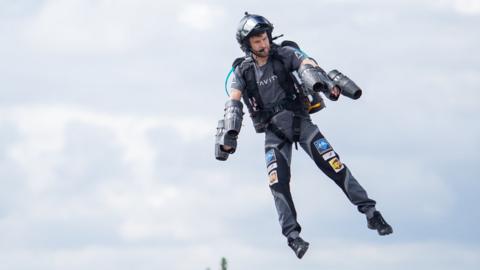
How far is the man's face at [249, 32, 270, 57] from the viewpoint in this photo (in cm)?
2234

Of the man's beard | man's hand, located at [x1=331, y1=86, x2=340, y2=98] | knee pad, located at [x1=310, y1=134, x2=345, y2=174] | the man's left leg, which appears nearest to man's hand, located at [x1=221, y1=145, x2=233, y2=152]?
the man's left leg

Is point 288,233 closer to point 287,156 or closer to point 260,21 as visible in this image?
point 287,156

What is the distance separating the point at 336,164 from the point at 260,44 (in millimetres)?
2173

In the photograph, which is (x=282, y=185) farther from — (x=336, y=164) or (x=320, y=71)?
(x=320, y=71)

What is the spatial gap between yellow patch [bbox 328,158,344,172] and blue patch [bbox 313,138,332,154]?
19 cm

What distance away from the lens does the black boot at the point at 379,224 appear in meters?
22.2

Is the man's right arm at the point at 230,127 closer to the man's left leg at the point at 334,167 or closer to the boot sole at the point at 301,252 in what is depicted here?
the man's left leg at the point at 334,167

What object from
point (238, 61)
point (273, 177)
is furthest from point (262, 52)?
point (273, 177)

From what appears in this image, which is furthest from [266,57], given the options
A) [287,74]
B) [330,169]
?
[330,169]

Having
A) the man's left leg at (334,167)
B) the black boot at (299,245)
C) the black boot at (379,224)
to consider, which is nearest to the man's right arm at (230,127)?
the man's left leg at (334,167)

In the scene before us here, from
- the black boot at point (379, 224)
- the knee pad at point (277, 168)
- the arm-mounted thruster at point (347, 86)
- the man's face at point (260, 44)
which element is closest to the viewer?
the arm-mounted thruster at point (347, 86)

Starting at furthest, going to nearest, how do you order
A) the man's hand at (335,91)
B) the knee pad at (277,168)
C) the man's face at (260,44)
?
1. the knee pad at (277,168)
2. the man's face at (260,44)
3. the man's hand at (335,91)

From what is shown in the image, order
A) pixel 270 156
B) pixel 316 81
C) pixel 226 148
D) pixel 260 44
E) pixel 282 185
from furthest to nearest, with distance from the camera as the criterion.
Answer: pixel 270 156, pixel 282 185, pixel 226 148, pixel 260 44, pixel 316 81

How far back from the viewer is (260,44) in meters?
22.4
